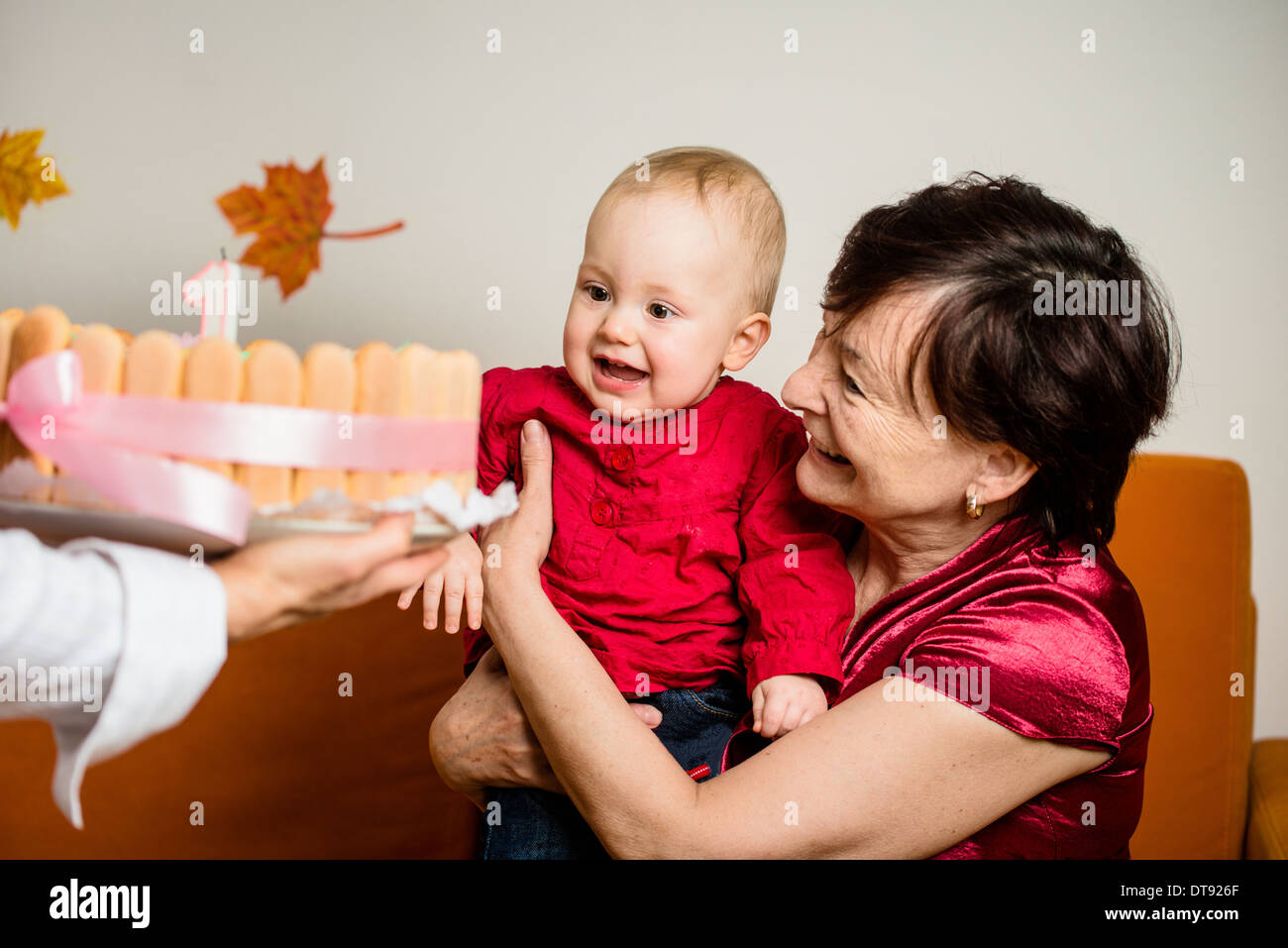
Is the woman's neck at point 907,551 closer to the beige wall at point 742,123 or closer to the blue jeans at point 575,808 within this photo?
the blue jeans at point 575,808

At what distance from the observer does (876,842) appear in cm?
135

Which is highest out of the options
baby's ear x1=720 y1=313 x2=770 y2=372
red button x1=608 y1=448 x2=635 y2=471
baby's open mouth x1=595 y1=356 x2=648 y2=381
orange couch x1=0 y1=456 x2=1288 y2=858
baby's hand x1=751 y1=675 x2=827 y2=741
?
baby's ear x1=720 y1=313 x2=770 y2=372

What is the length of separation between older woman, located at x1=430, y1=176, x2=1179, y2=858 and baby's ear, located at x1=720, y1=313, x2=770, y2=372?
11 cm

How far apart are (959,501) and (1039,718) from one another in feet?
1.05

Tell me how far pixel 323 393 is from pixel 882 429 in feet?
2.63

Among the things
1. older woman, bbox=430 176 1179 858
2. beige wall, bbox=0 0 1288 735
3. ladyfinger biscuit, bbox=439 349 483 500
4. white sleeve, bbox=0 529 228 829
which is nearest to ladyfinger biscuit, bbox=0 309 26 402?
white sleeve, bbox=0 529 228 829

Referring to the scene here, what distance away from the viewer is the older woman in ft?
4.39

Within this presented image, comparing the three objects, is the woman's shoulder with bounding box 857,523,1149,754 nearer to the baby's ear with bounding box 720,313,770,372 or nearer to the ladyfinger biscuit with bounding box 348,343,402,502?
the baby's ear with bounding box 720,313,770,372

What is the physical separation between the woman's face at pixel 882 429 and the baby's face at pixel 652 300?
0.16 m

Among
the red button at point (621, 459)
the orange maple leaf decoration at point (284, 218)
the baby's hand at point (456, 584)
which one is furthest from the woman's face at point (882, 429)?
the orange maple leaf decoration at point (284, 218)

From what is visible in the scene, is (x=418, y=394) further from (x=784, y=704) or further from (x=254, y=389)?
(x=784, y=704)
